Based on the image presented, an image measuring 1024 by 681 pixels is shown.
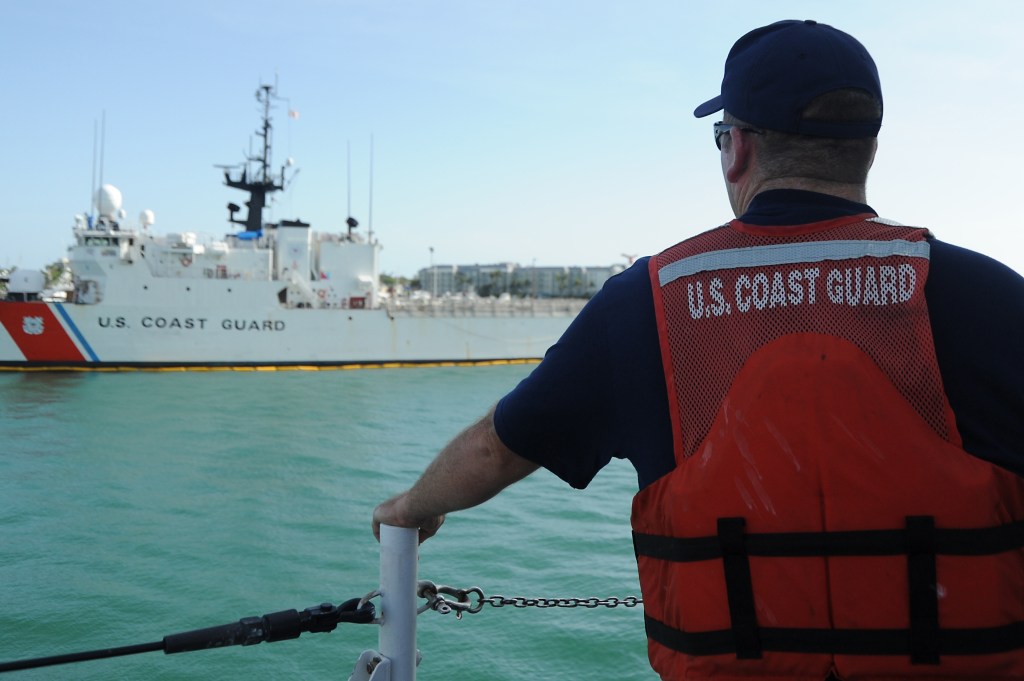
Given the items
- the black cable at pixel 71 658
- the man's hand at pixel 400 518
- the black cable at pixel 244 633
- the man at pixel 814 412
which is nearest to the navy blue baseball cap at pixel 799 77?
the man at pixel 814 412

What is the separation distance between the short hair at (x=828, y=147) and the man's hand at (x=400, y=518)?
818mm

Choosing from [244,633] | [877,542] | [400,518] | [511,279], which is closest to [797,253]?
[877,542]

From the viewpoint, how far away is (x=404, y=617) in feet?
5.26

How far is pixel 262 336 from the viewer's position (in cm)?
2272

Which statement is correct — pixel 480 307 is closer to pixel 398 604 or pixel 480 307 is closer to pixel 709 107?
pixel 398 604

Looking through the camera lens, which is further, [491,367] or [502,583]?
[491,367]

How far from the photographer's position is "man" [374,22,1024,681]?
1.00 metres

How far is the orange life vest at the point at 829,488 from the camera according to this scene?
1.00m

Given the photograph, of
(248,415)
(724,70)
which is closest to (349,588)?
(724,70)

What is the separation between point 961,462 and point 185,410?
15.8 m

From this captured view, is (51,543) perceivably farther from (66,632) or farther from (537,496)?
(537,496)

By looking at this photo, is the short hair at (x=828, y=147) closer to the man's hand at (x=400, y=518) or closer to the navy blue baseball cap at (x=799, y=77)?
the navy blue baseball cap at (x=799, y=77)

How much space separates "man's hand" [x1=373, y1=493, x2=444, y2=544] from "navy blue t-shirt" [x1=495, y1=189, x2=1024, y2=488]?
35 centimetres

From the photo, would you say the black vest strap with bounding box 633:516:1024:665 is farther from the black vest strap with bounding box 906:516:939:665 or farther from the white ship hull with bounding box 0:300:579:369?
the white ship hull with bounding box 0:300:579:369
